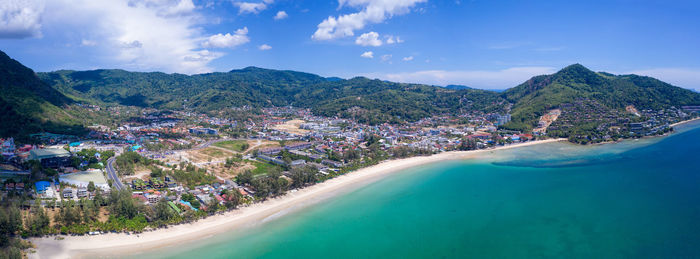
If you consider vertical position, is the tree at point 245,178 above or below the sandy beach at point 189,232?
above

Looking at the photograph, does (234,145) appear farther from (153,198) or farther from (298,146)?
(153,198)

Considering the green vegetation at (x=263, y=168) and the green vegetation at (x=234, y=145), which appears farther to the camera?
the green vegetation at (x=234, y=145)

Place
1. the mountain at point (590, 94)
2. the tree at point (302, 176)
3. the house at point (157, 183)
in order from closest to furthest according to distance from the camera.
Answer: the house at point (157, 183)
the tree at point (302, 176)
the mountain at point (590, 94)

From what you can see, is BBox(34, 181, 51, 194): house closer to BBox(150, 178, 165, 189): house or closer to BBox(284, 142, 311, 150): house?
BBox(150, 178, 165, 189): house

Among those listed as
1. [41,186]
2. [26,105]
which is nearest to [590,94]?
[41,186]

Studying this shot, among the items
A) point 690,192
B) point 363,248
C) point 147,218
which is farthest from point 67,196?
point 690,192

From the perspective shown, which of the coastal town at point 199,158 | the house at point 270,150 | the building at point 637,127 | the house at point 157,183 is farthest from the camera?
the building at point 637,127

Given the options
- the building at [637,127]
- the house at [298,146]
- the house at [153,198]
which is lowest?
the house at [153,198]

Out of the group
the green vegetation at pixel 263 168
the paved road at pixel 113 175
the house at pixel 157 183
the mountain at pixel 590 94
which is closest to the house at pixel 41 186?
the paved road at pixel 113 175

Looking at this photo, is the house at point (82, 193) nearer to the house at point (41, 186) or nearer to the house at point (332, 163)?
the house at point (41, 186)
